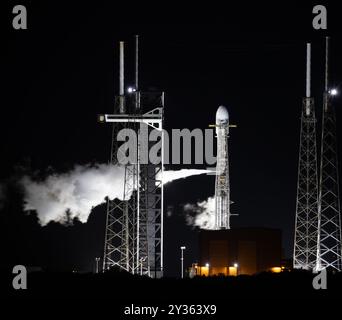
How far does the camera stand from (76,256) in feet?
260

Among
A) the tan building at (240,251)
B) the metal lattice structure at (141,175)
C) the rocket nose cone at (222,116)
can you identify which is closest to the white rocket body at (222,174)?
the rocket nose cone at (222,116)

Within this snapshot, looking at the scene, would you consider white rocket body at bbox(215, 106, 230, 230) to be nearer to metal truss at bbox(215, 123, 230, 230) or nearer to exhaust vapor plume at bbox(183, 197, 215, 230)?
metal truss at bbox(215, 123, 230, 230)

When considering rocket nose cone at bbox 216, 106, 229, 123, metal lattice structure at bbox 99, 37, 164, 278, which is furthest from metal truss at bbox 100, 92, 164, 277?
rocket nose cone at bbox 216, 106, 229, 123

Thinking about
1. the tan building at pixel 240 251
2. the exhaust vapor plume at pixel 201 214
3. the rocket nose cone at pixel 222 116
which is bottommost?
the tan building at pixel 240 251

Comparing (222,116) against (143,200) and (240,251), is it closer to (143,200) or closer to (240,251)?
(240,251)

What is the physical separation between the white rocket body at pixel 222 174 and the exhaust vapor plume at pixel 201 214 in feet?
30.8

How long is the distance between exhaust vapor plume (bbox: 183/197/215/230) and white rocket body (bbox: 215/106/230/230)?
9.38m

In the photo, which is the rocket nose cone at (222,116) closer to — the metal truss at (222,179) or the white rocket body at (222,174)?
the white rocket body at (222,174)

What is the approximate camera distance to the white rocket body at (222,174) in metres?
71.5

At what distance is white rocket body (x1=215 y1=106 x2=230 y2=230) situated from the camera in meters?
71.5

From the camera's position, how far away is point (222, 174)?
71938 mm

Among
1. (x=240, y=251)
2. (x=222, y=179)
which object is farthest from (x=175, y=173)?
(x=240, y=251)

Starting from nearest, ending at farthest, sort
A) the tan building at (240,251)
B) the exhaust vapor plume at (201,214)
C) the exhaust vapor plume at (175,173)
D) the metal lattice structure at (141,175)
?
the metal lattice structure at (141,175) < the tan building at (240,251) < the exhaust vapor plume at (175,173) < the exhaust vapor plume at (201,214)
